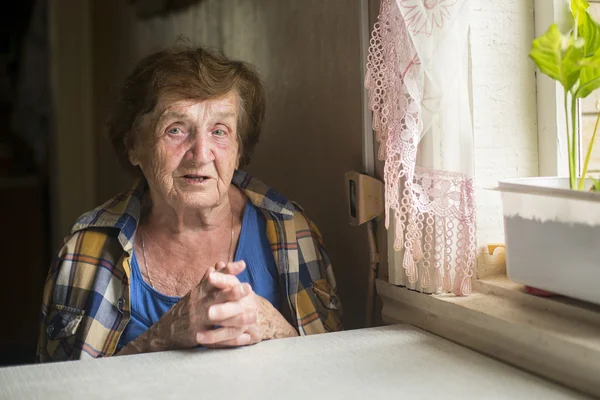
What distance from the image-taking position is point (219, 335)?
4.29 feet

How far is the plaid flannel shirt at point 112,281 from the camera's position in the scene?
5.38 ft

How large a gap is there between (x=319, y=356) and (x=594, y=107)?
73cm

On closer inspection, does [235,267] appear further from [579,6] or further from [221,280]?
[579,6]

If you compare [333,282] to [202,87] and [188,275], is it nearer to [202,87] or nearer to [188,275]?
[188,275]

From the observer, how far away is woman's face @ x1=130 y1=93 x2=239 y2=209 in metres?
1.73

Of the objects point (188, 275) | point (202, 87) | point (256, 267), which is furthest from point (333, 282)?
point (202, 87)

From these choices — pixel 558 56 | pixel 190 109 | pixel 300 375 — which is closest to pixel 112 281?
pixel 190 109

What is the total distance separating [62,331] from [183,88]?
2.13ft

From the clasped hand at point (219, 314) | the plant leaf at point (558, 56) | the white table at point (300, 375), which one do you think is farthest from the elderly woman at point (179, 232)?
the plant leaf at point (558, 56)

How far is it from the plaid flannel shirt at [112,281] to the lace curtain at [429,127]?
428 mm

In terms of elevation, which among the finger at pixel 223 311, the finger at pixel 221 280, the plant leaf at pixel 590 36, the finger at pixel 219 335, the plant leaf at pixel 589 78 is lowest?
the finger at pixel 219 335

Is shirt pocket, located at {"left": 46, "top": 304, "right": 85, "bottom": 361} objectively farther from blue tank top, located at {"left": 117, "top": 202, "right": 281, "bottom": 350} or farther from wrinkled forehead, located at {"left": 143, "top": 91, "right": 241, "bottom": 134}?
wrinkled forehead, located at {"left": 143, "top": 91, "right": 241, "bottom": 134}

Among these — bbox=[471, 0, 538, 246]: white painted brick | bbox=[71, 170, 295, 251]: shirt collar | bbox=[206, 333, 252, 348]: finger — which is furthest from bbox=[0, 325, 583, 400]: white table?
bbox=[71, 170, 295, 251]: shirt collar

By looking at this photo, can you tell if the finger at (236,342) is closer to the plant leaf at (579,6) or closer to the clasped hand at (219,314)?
the clasped hand at (219,314)
